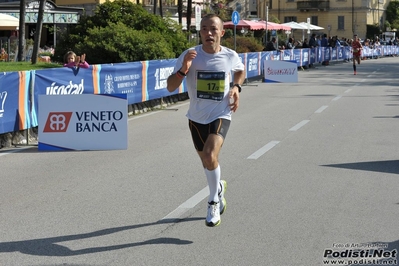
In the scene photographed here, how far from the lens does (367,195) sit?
828cm

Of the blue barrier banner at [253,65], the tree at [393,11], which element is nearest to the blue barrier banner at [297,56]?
the blue barrier banner at [253,65]

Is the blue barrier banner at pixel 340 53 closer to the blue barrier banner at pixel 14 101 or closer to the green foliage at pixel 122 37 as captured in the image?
the green foliage at pixel 122 37

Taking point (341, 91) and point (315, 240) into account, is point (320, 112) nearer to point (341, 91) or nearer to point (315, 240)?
point (341, 91)

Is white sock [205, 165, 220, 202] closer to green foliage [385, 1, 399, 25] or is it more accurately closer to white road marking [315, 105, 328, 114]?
white road marking [315, 105, 328, 114]

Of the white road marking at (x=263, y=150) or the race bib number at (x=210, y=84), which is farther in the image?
the white road marking at (x=263, y=150)

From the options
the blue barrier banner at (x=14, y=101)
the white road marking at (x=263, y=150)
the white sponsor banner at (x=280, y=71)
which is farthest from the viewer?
the white sponsor banner at (x=280, y=71)

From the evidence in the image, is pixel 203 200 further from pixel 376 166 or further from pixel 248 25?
pixel 248 25

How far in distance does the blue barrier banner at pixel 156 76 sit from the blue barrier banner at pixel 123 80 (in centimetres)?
38

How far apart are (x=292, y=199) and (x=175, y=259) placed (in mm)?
2556

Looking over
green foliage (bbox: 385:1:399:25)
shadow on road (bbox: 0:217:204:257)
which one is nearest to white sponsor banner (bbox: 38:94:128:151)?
shadow on road (bbox: 0:217:204:257)

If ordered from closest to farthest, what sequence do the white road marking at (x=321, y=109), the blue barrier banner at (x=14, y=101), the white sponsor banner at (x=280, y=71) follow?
the blue barrier banner at (x=14, y=101), the white road marking at (x=321, y=109), the white sponsor banner at (x=280, y=71)

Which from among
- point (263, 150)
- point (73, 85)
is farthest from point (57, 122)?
point (263, 150)

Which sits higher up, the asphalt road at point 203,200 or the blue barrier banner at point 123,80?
the blue barrier banner at point 123,80

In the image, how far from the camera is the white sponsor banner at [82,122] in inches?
471
